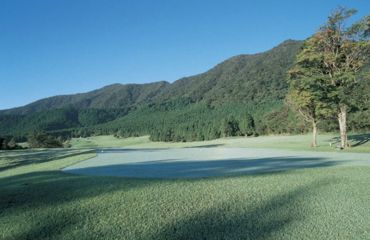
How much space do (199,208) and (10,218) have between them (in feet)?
13.9

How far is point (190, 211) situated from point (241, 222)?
4.14ft

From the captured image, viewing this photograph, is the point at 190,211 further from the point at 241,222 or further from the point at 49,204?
the point at 49,204

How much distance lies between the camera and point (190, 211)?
7.71m

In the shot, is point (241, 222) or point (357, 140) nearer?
point (241, 222)

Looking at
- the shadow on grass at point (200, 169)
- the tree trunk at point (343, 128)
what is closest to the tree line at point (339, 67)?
the tree trunk at point (343, 128)

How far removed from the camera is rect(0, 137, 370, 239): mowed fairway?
6.56 metres

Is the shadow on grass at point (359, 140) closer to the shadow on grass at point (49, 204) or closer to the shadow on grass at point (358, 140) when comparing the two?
the shadow on grass at point (358, 140)

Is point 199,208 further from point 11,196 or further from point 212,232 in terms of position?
point 11,196

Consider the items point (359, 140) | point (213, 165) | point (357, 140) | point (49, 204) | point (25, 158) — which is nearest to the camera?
point (49, 204)

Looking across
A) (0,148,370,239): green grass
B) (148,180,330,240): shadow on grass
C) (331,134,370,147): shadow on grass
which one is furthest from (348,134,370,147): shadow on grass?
(148,180,330,240): shadow on grass

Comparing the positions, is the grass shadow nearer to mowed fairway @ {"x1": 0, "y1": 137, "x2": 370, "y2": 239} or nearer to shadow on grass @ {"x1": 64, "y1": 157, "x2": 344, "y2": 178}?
shadow on grass @ {"x1": 64, "y1": 157, "x2": 344, "y2": 178}

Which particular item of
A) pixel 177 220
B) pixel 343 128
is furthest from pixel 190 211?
pixel 343 128

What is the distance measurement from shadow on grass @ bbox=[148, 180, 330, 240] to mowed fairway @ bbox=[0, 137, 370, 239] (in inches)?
0.7

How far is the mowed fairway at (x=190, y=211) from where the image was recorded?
6.56 m
